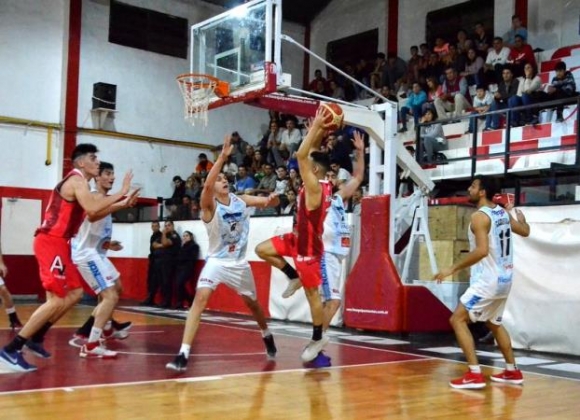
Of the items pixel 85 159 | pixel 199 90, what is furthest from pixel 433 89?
pixel 85 159

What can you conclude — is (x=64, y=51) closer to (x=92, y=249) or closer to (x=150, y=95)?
(x=150, y=95)

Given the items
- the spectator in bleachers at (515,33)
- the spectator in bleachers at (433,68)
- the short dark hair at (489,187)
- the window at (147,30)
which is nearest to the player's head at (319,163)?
the short dark hair at (489,187)

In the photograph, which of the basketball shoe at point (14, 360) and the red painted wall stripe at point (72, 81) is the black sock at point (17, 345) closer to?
the basketball shoe at point (14, 360)

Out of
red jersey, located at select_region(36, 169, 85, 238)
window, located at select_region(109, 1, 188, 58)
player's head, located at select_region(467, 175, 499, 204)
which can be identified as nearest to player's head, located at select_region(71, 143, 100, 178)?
red jersey, located at select_region(36, 169, 85, 238)

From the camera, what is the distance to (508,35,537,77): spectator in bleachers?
47.3 feet

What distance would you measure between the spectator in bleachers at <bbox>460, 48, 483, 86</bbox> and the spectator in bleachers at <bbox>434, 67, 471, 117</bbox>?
0.18 metres

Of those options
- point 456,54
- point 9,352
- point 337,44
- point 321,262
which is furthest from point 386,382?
point 337,44

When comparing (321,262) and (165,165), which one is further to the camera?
(165,165)

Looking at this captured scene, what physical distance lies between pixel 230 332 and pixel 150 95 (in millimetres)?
11003

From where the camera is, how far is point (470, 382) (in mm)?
6211

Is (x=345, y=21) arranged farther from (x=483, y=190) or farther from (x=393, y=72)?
(x=483, y=190)

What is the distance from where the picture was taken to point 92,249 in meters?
7.90

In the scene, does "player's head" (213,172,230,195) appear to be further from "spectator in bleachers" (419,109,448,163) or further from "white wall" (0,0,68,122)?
"white wall" (0,0,68,122)

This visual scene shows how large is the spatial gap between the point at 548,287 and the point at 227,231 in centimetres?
453
